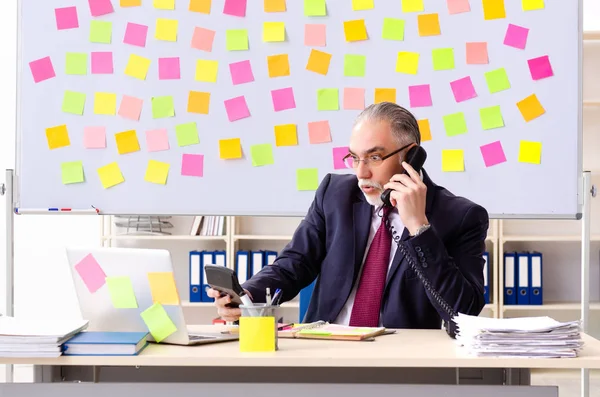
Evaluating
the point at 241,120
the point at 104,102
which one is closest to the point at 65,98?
the point at 104,102

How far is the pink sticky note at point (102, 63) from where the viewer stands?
3.04m

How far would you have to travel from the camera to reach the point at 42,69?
3.04 metres

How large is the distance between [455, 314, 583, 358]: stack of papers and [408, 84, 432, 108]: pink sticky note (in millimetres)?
1498

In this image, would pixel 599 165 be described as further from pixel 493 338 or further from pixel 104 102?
pixel 493 338

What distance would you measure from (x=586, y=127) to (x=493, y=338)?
3.76 m

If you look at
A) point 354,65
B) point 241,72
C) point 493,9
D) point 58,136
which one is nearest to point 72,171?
point 58,136

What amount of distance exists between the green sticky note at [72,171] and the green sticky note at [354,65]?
3.43 ft

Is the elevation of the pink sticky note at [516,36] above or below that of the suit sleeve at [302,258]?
above

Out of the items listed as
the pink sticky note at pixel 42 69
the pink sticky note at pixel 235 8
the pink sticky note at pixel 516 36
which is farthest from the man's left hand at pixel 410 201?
the pink sticky note at pixel 42 69

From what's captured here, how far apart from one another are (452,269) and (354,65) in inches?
47.3

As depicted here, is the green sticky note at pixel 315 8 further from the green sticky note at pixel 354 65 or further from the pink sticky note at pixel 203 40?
the pink sticky note at pixel 203 40

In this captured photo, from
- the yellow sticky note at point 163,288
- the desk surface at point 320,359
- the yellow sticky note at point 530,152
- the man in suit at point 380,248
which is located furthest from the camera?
the yellow sticky note at point 530,152

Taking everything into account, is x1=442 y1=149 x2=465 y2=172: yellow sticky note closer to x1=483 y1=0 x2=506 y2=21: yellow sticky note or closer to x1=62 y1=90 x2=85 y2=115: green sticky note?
x1=483 y1=0 x2=506 y2=21: yellow sticky note

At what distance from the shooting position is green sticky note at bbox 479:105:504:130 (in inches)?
118
